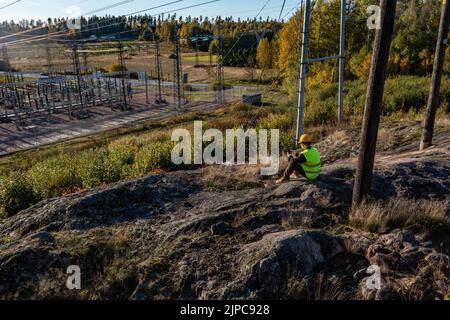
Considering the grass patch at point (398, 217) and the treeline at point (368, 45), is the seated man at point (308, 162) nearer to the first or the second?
the grass patch at point (398, 217)

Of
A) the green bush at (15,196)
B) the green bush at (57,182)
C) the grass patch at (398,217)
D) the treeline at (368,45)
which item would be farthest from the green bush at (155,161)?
the treeline at (368,45)

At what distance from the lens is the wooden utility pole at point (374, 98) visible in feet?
17.7

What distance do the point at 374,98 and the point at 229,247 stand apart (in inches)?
127

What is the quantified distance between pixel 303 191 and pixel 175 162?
20.6 ft

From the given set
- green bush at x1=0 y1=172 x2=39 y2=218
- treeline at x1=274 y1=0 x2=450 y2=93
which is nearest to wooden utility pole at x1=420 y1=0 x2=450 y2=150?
green bush at x1=0 y1=172 x2=39 y2=218

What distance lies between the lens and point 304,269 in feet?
15.8

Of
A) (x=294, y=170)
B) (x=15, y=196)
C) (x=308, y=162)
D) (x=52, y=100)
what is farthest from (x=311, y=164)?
(x=52, y=100)

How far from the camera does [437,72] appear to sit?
10.5 m

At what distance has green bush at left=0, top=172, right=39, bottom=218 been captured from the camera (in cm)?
1009

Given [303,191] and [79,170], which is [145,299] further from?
[79,170]

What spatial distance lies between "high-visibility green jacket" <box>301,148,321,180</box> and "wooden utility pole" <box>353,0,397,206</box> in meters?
1.27

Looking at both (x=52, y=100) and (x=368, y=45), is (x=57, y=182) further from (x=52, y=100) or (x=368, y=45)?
(x=52, y=100)

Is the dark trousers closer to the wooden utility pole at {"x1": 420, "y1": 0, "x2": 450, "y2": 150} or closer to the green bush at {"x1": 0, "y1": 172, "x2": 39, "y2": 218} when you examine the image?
the wooden utility pole at {"x1": 420, "y1": 0, "x2": 450, "y2": 150}

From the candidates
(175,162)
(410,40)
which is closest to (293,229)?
(175,162)
